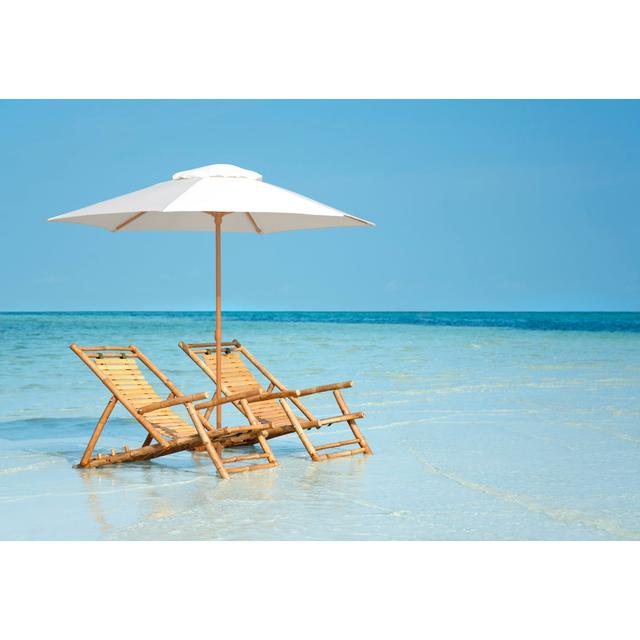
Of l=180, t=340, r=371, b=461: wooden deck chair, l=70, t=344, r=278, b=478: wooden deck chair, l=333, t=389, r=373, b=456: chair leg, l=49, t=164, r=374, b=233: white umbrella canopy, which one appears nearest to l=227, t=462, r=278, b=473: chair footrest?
l=70, t=344, r=278, b=478: wooden deck chair

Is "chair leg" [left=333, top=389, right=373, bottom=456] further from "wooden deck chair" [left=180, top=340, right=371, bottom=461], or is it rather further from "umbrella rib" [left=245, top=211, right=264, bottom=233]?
"umbrella rib" [left=245, top=211, right=264, bottom=233]

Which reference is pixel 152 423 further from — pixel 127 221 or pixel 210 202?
pixel 210 202

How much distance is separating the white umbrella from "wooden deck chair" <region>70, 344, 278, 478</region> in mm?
377

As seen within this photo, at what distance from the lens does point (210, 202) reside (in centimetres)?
596

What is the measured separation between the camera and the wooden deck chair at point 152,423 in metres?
6.05

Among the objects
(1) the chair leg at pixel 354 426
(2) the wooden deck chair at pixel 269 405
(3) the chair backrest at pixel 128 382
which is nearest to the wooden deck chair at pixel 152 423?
(3) the chair backrest at pixel 128 382

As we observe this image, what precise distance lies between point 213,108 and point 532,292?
591 inches

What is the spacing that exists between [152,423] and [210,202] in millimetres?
1683

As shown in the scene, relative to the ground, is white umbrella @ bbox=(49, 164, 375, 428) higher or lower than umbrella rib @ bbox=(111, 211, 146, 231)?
higher

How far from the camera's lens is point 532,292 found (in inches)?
1485

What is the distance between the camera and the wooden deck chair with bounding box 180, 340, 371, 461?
6.36 meters
